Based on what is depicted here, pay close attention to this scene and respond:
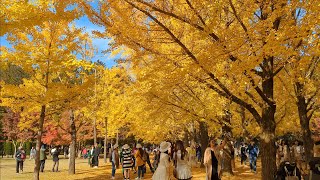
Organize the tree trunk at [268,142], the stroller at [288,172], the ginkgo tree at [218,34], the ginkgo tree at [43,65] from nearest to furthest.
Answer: the ginkgo tree at [218,34], the stroller at [288,172], the tree trunk at [268,142], the ginkgo tree at [43,65]

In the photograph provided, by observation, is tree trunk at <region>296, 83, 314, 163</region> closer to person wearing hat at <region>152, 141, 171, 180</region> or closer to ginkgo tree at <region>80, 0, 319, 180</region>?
ginkgo tree at <region>80, 0, 319, 180</region>

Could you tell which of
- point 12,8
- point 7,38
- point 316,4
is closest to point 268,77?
point 316,4

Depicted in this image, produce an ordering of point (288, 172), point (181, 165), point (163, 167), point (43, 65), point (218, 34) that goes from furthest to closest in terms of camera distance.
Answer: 1. point (43, 65)
2. point (181, 165)
3. point (163, 167)
4. point (288, 172)
5. point (218, 34)

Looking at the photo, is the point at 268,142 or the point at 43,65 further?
the point at 43,65

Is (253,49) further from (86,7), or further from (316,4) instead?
(86,7)

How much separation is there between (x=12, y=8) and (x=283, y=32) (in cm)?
521

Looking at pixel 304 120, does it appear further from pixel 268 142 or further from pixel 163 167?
pixel 163 167

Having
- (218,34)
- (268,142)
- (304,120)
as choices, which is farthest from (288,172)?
(304,120)

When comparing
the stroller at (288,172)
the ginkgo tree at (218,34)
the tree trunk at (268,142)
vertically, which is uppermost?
the ginkgo tree at (218,34)

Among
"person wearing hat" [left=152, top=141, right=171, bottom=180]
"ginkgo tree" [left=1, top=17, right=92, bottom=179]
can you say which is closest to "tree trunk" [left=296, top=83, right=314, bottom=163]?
"person wearing hat" [left=152, top=141, right=171, bottom=180]

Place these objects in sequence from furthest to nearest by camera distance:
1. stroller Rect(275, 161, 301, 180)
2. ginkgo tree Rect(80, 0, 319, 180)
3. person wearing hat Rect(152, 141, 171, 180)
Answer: person wearing hat Rect(152, 141, 171, 180) → stroller Rect(275, 161, 301, 180) → ginkgo tree Rect(80, 0, 319, 180)

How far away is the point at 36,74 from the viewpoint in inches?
470

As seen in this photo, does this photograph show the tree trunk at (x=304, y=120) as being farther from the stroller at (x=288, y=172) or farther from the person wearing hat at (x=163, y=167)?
the person wearing hat at (x=163, y=167)

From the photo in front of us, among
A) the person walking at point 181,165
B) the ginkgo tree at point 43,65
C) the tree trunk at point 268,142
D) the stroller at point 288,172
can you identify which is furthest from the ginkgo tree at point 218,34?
the ginkgo tree at point 43,65
